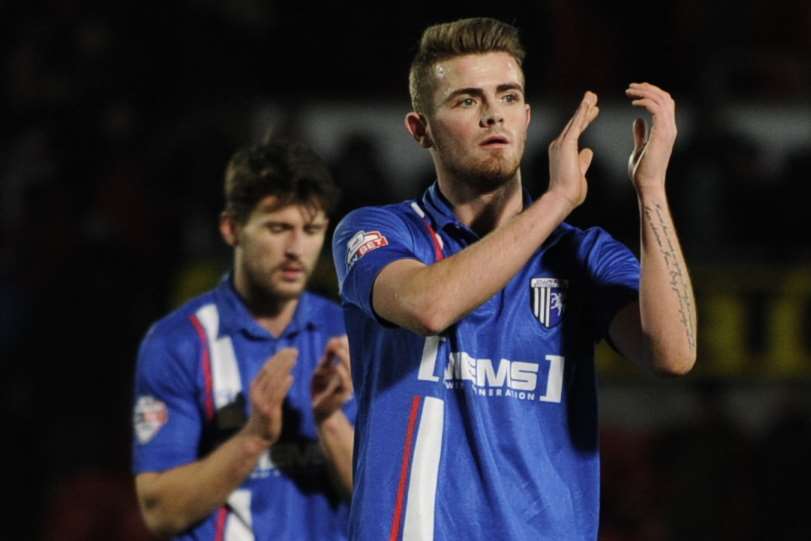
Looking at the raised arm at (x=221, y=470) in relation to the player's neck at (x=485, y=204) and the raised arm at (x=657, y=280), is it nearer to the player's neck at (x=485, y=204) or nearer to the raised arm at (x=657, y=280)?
the player's neck at (x=485, y=204)

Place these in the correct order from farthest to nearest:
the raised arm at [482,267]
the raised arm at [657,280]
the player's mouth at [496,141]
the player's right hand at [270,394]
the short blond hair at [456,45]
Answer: the player's right hand at [270,394]
the short blond hair at [456,45]
the player's mouth at [496,141]
the raised arm at [657,280]
the raised arm at [482,267]

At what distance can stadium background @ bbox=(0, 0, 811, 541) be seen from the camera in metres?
8.00

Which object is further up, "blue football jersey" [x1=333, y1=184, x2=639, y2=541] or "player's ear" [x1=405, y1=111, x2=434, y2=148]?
"player's ear" [x1=405, y1=111, x2=434, y2=148]

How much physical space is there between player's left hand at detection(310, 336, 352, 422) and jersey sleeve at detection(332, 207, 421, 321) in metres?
0.74

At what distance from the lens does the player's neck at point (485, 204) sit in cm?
339

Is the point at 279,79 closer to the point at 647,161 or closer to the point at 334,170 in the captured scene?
the point at 334,170

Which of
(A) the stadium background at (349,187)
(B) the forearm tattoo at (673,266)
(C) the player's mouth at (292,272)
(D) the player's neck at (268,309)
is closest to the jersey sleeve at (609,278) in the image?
(B) the forearm tattoo at (673,266)

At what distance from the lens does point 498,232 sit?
3.05m

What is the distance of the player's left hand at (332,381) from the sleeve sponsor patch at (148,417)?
0.49 m

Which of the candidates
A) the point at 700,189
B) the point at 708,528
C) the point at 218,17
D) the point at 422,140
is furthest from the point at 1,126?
the point at 422,140

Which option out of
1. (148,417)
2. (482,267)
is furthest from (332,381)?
(482,267)

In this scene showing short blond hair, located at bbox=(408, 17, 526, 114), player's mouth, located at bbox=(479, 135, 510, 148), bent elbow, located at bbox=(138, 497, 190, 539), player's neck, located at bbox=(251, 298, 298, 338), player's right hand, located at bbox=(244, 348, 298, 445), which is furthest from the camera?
player's neck, located at bbox=(251, 298, 298, 338)

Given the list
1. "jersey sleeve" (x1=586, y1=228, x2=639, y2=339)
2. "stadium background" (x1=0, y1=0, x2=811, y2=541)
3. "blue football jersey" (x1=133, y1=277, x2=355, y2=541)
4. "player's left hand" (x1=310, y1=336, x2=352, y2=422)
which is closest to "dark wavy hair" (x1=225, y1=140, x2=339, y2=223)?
"blue football jersey" (x1=133, y1=277, x2=355, y2=541)

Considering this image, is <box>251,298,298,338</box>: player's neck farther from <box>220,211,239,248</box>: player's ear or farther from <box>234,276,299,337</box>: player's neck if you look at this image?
<box>220,211,239,248</box>: player's ear
